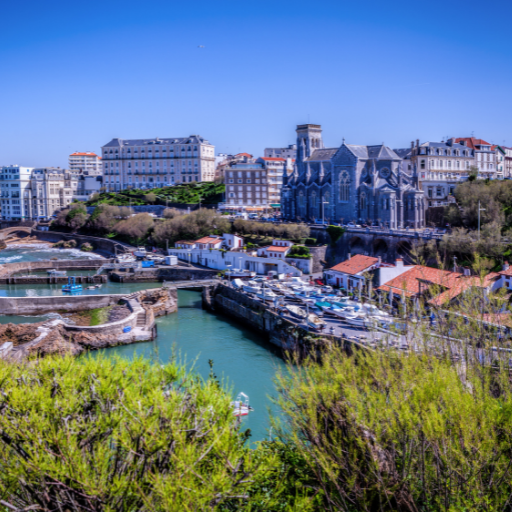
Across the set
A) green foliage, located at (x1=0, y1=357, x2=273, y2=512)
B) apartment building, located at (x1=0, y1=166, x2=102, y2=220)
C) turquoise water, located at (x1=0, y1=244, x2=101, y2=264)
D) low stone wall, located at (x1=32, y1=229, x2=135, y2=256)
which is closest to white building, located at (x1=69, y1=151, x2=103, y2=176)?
apartment building, located at (x1=0, y1=166, x2=102, y2=220)

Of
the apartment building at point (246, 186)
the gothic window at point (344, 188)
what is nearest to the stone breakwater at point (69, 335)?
the gothic window at point (344, 188)

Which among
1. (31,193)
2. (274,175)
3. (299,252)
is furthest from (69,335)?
(31,193)

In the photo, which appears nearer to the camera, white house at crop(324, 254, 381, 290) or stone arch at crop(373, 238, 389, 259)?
white house at crop(324, 254, 381, 290)

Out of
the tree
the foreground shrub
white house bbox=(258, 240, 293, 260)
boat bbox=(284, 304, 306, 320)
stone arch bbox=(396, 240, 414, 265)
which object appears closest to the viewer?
the foreground shrub

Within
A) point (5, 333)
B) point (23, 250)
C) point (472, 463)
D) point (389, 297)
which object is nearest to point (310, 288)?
point (389, 297)

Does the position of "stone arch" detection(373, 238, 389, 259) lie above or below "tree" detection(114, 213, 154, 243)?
below

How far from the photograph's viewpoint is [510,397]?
10188mm

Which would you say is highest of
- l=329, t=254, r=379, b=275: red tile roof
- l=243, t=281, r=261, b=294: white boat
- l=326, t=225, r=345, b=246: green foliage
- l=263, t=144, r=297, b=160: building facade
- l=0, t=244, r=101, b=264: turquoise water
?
l=263, t=144, r=297, b=160: building facade

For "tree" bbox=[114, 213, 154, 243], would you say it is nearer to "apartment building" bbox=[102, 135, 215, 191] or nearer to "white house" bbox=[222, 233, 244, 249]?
"white house" bbox=[222, 233, 244, 249]

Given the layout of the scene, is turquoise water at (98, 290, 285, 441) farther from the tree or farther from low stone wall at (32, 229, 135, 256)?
the tree

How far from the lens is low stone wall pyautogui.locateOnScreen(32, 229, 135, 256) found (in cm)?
6038

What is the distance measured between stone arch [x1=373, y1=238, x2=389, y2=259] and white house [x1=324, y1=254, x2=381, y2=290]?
25.1 feet

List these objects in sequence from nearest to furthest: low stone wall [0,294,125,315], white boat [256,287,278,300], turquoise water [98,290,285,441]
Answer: turquoise water [98,290,285,441] → white boat [256,287,278,300] → low stone wall [0,294,125,315]

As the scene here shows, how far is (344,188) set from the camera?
5262 centimetres
